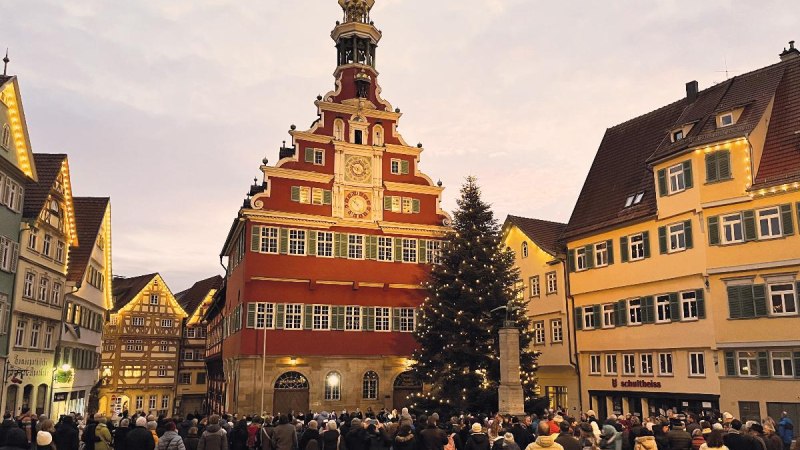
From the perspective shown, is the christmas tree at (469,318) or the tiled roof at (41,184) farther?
the tiled roof at (41,184)

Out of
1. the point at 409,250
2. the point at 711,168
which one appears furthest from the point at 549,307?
the point at 711,168

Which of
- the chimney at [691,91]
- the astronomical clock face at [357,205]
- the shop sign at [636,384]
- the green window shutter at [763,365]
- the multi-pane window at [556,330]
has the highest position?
the chimney at [691,91]

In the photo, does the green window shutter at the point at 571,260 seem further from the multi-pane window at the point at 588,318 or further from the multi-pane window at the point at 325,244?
the multi-pane window at the point at 325,244

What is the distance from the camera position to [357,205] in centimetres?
3719

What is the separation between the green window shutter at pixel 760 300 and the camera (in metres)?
24.5

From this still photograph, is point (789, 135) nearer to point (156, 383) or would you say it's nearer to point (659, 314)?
point (659, 314)

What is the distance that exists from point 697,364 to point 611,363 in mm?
5096

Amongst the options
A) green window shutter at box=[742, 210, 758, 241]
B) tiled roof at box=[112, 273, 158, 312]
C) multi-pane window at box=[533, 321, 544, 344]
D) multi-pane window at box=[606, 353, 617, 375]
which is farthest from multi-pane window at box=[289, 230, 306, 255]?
tiled roof at box=[112, 273, 158, 312]

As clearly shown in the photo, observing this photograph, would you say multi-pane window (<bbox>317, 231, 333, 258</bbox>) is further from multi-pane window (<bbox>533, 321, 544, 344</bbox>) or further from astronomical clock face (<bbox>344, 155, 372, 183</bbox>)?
multi-pane window (<bbox>533, 321, 544, 344</bbox>)

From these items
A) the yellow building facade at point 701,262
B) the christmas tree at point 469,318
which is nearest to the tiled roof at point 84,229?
the christmas tree at point 469,318

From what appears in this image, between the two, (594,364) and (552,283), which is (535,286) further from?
(594,364)

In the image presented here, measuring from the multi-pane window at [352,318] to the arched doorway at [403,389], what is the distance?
3537mm

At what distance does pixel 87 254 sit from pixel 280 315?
12096 mm

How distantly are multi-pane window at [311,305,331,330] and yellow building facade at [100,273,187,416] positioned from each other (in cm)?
3214
